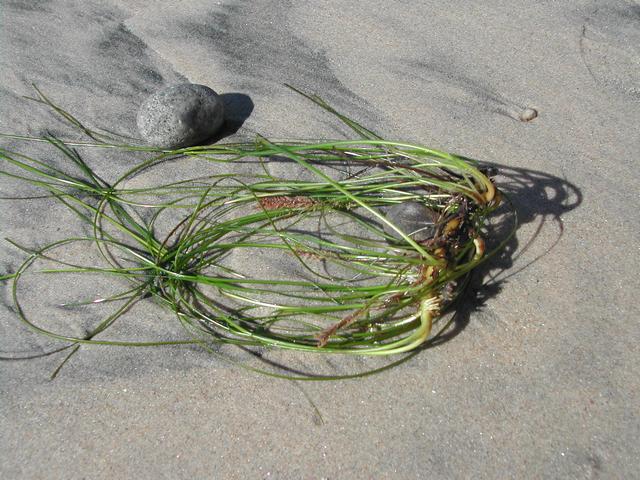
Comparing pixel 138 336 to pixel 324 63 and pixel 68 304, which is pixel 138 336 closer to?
pixel 68 304

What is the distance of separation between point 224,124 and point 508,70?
1.27 meters

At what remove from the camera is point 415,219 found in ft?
5.70

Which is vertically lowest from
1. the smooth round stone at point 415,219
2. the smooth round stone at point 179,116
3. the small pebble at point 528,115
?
the smooth round stone at point 179,116

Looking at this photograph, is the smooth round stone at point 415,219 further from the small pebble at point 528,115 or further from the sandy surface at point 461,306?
the small pebble at point 528,115

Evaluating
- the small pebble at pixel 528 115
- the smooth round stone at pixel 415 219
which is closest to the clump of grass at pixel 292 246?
the smooth round stone at pixel 415 219

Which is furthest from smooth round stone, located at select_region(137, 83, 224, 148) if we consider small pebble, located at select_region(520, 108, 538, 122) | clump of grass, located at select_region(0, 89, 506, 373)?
small pebble, located at select_region(520, 108, 538, 122)

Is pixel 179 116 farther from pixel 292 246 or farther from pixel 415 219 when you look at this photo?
pixel 415 219

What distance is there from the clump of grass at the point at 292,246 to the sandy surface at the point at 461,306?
0.09m

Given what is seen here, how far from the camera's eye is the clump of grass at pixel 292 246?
62.2 inches

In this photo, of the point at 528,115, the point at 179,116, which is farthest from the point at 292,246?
the point at 528,115

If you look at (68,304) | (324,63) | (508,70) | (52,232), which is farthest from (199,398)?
(508,70)

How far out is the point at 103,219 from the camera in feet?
6.64

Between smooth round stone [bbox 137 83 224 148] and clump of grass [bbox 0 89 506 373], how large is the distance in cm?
10

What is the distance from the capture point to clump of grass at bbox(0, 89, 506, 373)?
1581mm
